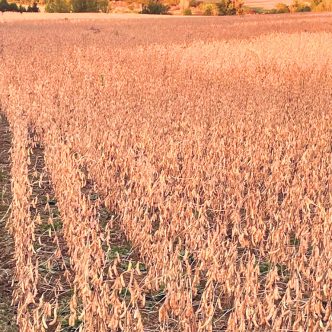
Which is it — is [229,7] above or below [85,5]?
below

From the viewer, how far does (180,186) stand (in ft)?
13.9

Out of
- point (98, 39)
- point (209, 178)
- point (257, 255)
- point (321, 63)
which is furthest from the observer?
point (98, 39)

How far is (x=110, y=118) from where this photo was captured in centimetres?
648

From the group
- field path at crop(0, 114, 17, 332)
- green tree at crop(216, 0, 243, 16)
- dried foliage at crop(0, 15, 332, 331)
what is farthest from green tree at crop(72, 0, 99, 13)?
field path at crop(0, 114, 17, 332)

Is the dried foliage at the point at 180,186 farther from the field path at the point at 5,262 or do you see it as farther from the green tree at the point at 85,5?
the green tree at the point at 85,5

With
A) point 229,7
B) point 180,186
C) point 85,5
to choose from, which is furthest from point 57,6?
point 180,186

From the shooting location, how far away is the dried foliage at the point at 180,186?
2.66m

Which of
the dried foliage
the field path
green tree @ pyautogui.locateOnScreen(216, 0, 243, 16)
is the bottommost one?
the field path

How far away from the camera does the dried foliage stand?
105 inches

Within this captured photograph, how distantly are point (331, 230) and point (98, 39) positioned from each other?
44.4ft

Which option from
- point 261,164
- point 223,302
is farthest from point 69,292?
point 261,164

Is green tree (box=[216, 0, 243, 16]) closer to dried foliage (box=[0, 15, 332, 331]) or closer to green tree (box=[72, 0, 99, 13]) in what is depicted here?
green tree (box=[72, 0, 99, 13])

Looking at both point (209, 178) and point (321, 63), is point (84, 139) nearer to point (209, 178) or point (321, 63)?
point (209, 178)

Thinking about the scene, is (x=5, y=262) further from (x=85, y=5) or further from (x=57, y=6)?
(x=85, y=5)
